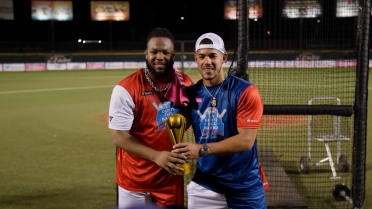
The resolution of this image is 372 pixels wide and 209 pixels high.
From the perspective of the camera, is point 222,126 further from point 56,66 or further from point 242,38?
point 56,66

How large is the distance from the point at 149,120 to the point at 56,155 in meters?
5.96

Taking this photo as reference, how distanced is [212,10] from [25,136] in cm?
5961

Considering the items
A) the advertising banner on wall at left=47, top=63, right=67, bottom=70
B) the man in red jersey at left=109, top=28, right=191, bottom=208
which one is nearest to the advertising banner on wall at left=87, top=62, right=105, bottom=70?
the advertising banner on wall at left=47, top=63, right=67, bottom=70

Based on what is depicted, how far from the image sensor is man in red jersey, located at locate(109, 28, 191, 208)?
315 centimetres

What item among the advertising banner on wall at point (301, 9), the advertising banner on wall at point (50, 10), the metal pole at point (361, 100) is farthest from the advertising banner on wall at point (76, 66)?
the metal pole at point (361, 100)

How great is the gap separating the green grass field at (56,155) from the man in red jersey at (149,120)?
2.67m

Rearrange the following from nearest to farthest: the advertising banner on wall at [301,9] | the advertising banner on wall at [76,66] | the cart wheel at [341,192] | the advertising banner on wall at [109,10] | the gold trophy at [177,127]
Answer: the gold trophy at [177,127], the cart wheel at [341,192], the advertising banner on wall at [301,9], the advertising banner on wall at [76,66], the advertising banner on wall at [109,10]

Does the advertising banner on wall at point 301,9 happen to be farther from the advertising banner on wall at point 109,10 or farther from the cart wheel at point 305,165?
the advertising banner on wall at point 109,10

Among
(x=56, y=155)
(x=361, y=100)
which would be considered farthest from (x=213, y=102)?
(x=56, y=155)

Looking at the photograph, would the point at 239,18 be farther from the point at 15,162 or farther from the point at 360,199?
the point at 15,162

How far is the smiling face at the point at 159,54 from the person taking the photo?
125 inches

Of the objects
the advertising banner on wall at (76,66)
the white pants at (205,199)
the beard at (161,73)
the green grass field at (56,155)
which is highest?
the beard at (161,73)

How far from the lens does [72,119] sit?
12.8 m

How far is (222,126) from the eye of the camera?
3.25m
